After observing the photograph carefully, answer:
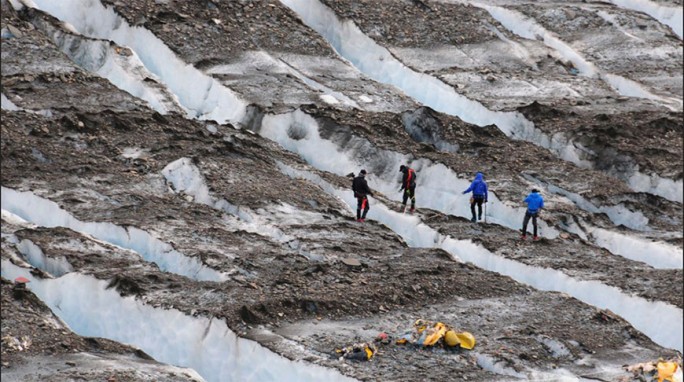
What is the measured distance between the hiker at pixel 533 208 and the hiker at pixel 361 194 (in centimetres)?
327

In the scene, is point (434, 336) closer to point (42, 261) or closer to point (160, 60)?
point (42, 261)

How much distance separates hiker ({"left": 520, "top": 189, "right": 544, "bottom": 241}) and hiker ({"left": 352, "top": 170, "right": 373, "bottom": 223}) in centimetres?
327

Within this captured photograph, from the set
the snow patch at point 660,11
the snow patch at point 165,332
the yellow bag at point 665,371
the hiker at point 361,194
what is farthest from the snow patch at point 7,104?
the snow patch at point 660,11

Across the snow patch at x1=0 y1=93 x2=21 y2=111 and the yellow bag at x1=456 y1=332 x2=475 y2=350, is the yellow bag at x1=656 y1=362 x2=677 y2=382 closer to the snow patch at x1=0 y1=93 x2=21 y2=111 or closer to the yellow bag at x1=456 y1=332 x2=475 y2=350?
the yellow bag at x1=456 y1=332 x2=475 y2=350

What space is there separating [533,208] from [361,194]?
356cm

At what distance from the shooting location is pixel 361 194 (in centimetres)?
3109

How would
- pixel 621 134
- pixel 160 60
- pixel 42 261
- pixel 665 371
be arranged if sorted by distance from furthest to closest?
pixel 160 60
pixel 621 134
pixel 42 261
pixel 665 371

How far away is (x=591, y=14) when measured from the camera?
1884 inches

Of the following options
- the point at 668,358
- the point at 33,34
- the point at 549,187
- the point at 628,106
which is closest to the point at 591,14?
the point at 628,106

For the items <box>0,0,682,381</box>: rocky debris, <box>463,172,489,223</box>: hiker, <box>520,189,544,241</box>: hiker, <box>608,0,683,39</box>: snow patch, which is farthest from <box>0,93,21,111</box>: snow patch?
<box>608,0,683,39</box>: snow patch

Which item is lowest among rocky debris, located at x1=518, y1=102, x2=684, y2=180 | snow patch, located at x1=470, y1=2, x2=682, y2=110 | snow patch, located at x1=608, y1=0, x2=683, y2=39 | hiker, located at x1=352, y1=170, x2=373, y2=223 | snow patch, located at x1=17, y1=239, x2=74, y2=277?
snow patch, located at x1=17, y1=239, x2=74, y2=277

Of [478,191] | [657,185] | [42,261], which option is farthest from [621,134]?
[42,261]

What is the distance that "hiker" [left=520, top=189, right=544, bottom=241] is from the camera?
31.2m

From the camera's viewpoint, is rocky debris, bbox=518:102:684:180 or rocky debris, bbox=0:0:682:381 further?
rocky debris, bbox=518:102:684:180
